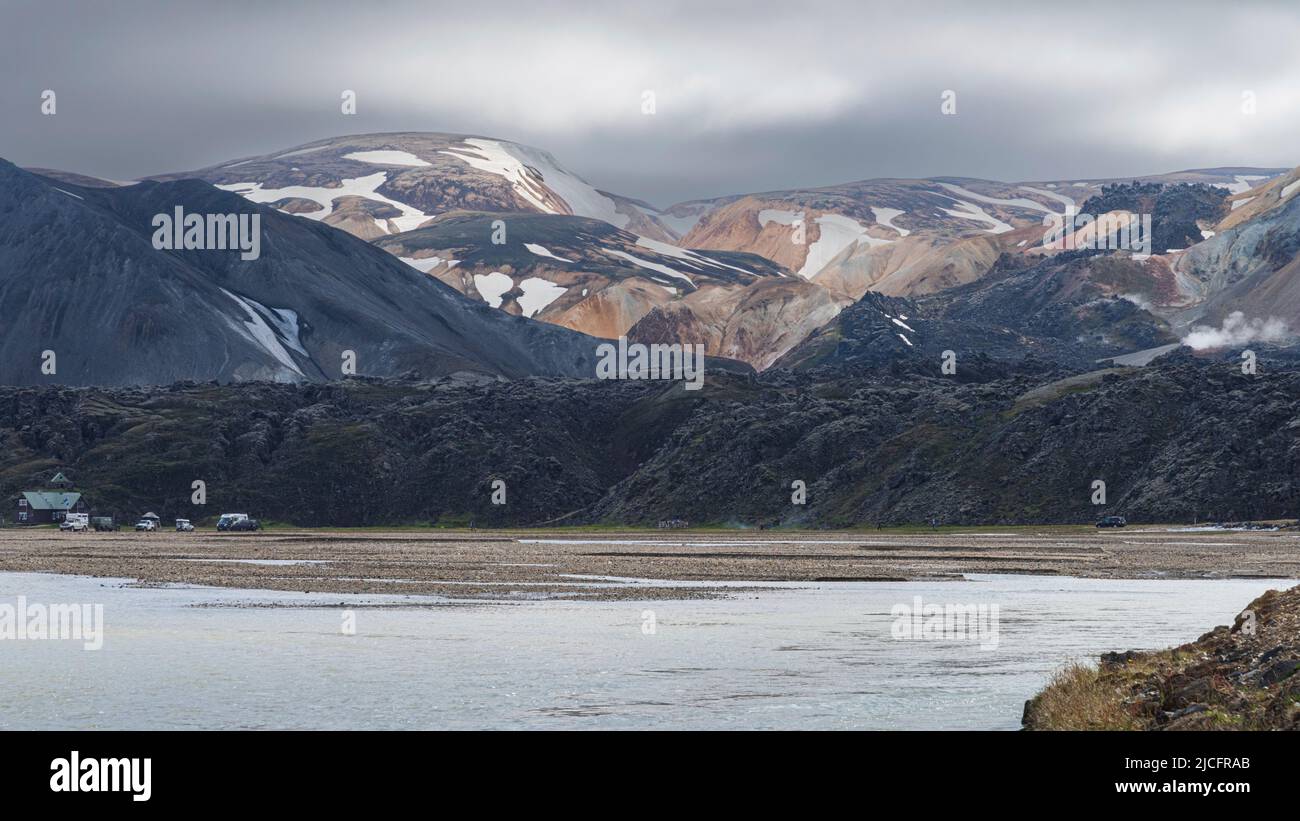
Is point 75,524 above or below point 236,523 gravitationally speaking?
above

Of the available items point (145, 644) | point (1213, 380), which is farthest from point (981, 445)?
point (145, 644)

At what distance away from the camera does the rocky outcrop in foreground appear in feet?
88.4

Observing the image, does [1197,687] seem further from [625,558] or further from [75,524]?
[75,524]

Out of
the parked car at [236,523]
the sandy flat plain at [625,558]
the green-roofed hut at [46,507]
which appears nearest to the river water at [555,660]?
the sandy flat plain at [625,558]

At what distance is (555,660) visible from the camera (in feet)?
146

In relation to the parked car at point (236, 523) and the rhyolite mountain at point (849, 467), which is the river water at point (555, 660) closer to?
the rhyolite mountain at point (849, 467)

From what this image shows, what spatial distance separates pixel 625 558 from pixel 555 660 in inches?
2328

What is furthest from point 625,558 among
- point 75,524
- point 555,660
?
point 75,524

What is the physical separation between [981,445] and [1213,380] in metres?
30.2

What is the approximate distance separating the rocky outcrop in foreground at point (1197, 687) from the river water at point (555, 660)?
1799 millimetres

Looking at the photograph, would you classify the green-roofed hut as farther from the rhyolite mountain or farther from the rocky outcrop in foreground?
the rocky outcrop in foreground

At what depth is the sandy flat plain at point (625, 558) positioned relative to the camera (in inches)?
3086

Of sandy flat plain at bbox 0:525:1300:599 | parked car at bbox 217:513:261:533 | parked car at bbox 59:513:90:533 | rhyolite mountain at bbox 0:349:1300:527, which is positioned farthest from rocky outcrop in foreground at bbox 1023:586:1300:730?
parked car at bbox 217:513:261:533
